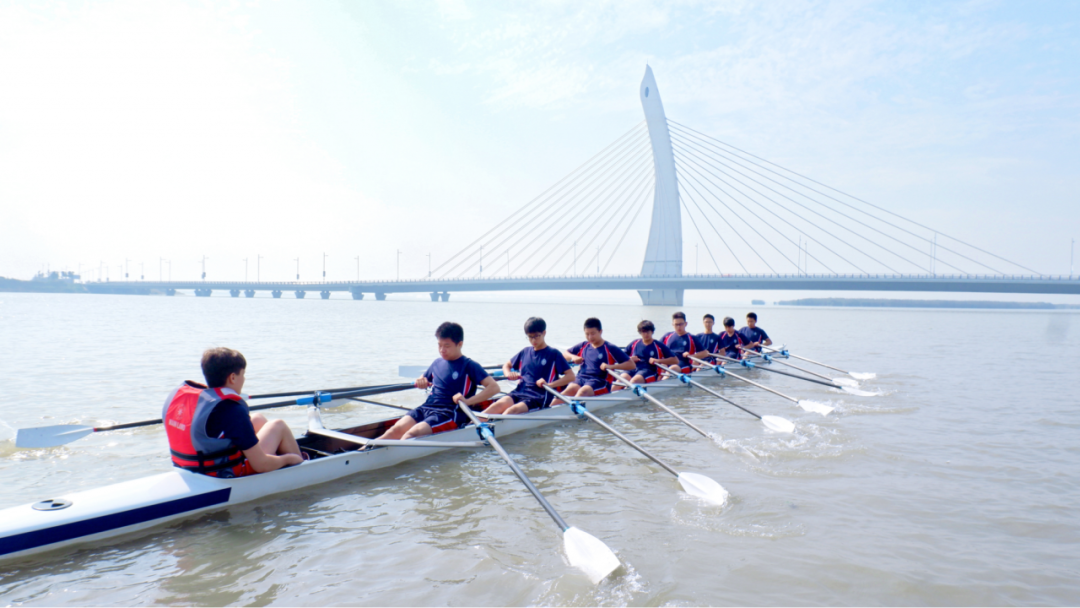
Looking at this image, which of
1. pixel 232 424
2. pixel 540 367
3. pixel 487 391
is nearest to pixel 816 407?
pixel 540 367

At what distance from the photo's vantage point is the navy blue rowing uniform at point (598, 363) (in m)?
8.31

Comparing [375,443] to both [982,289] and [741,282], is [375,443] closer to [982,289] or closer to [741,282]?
[741,282]

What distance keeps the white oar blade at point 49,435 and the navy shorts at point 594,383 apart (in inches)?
222

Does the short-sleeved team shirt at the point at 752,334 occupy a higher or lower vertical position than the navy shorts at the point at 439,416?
higher

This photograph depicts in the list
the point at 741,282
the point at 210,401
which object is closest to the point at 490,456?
the point at 210,401

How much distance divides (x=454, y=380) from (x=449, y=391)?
0.13m

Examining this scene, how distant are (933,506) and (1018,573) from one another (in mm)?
1143

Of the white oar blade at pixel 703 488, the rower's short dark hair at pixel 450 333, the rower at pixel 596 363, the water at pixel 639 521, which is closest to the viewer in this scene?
the water at pixel 639 521

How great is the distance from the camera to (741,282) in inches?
2036

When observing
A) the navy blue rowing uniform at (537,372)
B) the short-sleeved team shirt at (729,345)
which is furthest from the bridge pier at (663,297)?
the navy blue rowing uniform at (537,372)

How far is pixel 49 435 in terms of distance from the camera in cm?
525

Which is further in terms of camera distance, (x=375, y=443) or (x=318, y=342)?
(x=318, y=342)

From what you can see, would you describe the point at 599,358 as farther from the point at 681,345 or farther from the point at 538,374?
the point at 681,345

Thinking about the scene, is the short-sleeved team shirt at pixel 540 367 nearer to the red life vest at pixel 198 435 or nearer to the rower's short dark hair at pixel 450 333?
the rower's short dark hair at pixel 450 333
